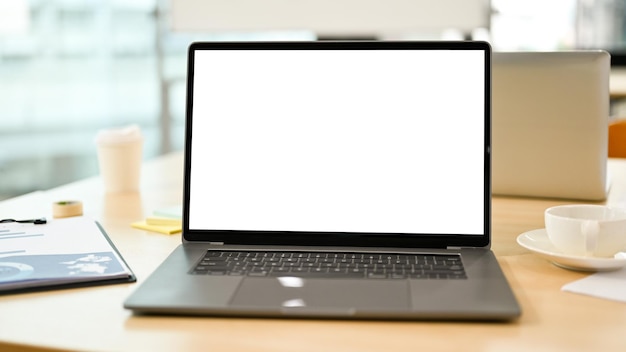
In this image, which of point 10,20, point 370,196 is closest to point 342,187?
point 370,196

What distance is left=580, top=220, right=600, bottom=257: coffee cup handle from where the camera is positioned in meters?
0.84

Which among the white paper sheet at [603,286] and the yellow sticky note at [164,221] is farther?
the yellow sticky note at [164,221]

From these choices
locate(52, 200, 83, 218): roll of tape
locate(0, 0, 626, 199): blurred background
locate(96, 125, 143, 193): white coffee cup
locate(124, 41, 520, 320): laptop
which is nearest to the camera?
locate(124, 41, 520, 320): laptop

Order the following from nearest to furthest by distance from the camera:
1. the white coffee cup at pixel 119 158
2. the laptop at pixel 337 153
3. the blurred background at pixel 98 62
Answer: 1. the laptop at pixel 337 153
2. the white coffee cup at pixel 119 158
3. the blurred background at pixel 98 62

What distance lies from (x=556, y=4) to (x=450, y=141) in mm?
3467

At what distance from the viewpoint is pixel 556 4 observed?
409cm

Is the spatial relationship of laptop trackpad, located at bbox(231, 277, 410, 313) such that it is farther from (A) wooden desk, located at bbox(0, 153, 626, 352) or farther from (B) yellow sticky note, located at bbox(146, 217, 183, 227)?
(B) yellow sticky note, located at bbox(146, 217, 183, 227)

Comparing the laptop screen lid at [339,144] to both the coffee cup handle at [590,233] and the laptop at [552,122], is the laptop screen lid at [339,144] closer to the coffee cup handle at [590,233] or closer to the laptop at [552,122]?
the coffee cup handle at [590,233]

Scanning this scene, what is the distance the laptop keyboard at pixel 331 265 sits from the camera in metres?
0.82

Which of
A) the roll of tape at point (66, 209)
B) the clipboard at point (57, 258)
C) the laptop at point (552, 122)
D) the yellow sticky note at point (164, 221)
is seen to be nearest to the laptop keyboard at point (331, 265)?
the clipboard at point (57, 258)

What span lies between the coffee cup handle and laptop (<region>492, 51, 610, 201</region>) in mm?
485

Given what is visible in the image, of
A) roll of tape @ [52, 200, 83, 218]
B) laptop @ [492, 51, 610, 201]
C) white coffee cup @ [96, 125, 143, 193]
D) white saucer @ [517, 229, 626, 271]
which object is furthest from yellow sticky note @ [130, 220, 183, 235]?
laptop @ [492, 51, 610, 201]

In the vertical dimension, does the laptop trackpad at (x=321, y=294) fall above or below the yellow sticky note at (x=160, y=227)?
below

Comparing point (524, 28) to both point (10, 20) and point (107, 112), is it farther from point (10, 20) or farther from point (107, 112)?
point (10, 20)
